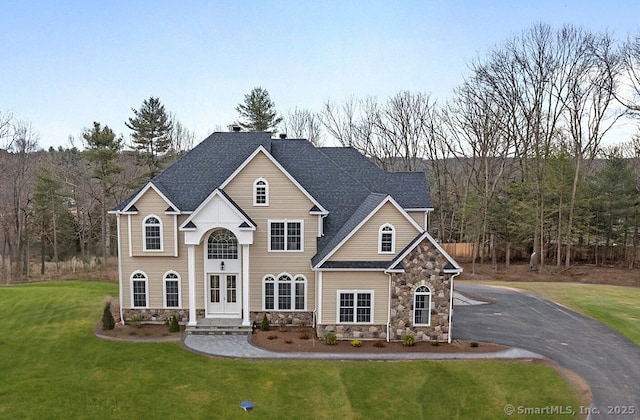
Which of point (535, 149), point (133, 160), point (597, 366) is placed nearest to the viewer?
point (597, 366)

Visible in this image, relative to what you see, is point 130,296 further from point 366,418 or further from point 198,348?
point 366,418

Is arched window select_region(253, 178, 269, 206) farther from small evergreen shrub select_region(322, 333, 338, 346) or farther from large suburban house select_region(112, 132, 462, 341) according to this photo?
small evergreen shrub select_region(322, 333, 338, 346)

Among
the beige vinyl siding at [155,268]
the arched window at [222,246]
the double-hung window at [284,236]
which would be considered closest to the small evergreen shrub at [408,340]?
the double-hung window at [284,236]

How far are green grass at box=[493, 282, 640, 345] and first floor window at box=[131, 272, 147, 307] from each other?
2343cm

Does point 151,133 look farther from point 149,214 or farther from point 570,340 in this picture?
point 570,340

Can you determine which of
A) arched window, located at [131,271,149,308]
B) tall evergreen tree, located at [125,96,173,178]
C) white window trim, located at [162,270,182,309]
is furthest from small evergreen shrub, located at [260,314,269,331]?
tall evergreen tree, located at [125,96,173,178]

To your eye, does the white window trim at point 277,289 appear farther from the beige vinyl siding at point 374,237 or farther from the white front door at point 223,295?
the beige vinyl siding at point 374,237

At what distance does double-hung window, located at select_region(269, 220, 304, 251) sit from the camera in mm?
19547

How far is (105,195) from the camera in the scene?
1500 inches

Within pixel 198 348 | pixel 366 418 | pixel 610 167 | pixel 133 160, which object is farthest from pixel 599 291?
pixel 133 160

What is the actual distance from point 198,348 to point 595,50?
4130 centimetres

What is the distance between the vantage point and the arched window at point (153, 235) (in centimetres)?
1928

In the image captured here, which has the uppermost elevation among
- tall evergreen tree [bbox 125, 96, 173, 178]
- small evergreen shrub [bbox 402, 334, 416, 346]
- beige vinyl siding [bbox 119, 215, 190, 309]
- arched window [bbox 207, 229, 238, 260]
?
→ tall evergreen tree [bbox 125, 96, 173, 178]

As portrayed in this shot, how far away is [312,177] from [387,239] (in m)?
6.15
